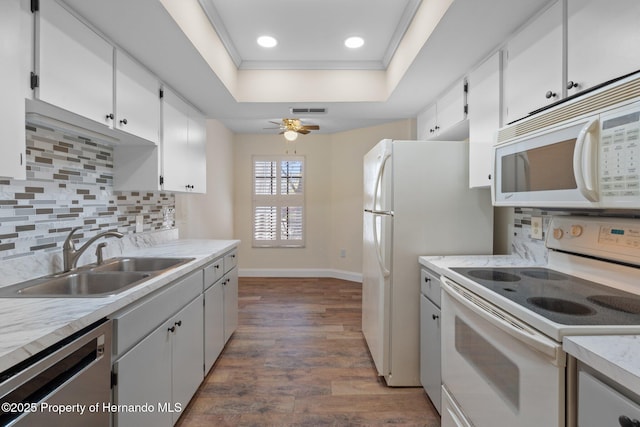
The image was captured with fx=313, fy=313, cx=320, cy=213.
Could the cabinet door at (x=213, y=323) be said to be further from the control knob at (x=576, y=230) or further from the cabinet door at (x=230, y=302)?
the control knob at (x=576, y=230)

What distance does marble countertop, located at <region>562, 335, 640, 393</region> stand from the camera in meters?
0.69

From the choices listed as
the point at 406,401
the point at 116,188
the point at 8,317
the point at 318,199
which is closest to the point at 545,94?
the point at 406,401

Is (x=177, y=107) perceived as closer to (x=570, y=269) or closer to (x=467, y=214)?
(x=467, y=214)

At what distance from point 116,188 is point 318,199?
3.43m

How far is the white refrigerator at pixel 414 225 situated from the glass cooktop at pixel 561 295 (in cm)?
46

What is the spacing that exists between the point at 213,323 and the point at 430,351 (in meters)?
1.50

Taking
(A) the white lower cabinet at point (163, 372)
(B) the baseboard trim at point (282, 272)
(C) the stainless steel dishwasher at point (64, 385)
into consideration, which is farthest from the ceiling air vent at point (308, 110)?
(B) the baseboard trim at point (282, 272)

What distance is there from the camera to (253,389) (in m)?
2.14

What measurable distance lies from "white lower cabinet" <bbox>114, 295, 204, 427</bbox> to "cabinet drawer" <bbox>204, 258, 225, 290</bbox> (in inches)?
7.2

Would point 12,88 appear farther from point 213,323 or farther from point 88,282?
point 213,323

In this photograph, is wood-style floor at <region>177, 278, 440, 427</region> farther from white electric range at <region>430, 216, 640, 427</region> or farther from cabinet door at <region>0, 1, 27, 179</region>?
cabinet door at <region>0, 1, 27, 179</region>

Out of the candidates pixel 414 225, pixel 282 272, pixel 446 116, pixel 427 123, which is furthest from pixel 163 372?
pixel 282 272

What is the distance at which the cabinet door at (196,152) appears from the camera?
2.84 metres

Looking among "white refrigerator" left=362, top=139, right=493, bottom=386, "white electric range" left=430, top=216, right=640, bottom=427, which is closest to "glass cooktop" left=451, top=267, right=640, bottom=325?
"white electric range" left=430, top=216, right=640, bottom=427
